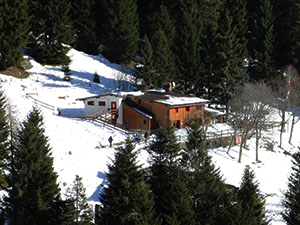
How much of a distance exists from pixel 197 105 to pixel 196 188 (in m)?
22.6

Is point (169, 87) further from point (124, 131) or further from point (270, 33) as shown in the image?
point (270, 33)

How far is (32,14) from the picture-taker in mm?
57250

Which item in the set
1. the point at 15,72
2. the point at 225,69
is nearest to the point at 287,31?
the point at 225,69

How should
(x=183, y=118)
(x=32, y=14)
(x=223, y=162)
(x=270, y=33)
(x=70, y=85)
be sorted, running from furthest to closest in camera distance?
(x=270, y=33) → (x=32, y=14) → (x=70, y=85) → (x=183, y=118) → (x=223, y=162)

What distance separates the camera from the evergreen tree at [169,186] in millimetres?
20953

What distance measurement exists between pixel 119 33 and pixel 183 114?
25382 millimetres

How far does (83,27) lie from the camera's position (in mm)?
64625

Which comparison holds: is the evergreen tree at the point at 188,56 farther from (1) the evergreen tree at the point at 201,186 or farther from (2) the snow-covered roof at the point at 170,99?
(1) the evergreen tree at the point at 201,186

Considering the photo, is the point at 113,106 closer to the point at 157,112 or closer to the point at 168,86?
the point at 157,112

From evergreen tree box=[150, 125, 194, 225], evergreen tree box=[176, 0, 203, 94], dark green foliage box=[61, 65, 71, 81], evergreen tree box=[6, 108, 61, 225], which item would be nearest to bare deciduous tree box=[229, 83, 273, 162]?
evergreen tree box=[176, 0, 203, 94]

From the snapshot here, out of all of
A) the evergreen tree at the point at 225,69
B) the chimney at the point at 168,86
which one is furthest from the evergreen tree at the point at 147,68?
the evergreen tree at the point at 225,69

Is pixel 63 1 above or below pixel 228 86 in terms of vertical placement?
above

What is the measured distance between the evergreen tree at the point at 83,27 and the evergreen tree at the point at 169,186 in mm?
45531

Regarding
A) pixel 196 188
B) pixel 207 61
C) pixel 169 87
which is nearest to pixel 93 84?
pixel 169 87
